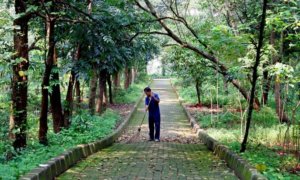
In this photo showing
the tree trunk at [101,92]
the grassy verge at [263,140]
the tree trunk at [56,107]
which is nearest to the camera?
the grassy verge at [263,140]

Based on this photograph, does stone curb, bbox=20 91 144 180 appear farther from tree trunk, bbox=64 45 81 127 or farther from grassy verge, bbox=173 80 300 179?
grassy verge, bbox=173 80 300 179

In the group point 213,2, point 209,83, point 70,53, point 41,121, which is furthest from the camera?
point 209,83

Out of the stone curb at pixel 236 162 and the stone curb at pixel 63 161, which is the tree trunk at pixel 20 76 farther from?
the stone curb at pixel 236 162

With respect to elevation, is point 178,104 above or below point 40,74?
below

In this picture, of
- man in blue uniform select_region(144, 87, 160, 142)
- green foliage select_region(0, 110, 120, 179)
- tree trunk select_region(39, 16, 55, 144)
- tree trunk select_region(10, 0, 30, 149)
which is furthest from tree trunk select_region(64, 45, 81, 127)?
tree trunk select_region(10, 0, 30, 149)

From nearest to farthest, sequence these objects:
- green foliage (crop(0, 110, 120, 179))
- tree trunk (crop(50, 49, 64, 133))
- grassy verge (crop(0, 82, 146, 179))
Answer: green foliage (crop(0, 110, 120, 179)), grassy verge (crop(0, 82, 146, 179)), tree trunk (crop(50, 49, 64, 133))

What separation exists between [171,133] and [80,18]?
796cm

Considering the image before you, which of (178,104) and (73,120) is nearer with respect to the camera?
(73,120)

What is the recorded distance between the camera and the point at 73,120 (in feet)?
39.8

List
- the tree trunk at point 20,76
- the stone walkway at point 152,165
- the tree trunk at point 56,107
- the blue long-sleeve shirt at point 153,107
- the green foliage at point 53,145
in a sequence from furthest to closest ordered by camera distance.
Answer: the blue long-sleeve shirt at point 153,107
the tree trunk at point 56,107
the tree trunk at point 20,76
the stone walkway at point 152,165
the green foliage at point 53,145

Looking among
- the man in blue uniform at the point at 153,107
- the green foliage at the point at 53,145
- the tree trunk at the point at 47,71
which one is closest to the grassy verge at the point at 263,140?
the man in blue uniform at the point at 153,107

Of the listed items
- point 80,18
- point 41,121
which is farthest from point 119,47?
point 41,121

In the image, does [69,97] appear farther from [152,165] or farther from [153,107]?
[152,165]

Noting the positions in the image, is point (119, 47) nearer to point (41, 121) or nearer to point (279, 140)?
point (41, 121)
